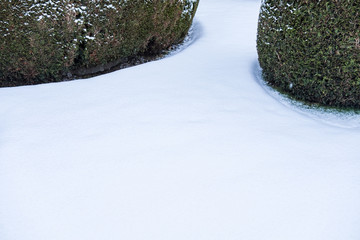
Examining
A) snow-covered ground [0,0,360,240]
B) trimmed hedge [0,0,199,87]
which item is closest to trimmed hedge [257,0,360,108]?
snow-covered ground [0,0,360,240]

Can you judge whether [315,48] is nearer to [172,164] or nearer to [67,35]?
[172,164]

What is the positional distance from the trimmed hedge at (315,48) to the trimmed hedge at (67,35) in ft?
6.91

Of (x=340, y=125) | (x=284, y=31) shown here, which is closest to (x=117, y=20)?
(x=284, y=31)

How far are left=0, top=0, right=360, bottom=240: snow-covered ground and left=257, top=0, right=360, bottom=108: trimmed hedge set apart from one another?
352 millimetres

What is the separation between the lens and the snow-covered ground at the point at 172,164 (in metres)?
2.45

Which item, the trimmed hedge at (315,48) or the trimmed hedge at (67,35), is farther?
the trimmed hedge at (67,35)

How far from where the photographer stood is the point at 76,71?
5.41 metres

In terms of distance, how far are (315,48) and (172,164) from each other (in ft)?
7.67

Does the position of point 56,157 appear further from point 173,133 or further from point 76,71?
point 76,71

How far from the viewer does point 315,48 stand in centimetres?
402

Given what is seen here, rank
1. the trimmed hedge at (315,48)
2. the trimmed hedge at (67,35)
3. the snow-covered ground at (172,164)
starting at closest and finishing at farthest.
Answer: the snow-covered ground at (172,164) < the trimmed hedge at (315,48) < the trimmed hedge at (67,35)

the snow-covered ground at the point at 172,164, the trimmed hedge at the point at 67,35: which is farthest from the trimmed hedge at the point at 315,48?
the trimmed hedge at the point at 67,35

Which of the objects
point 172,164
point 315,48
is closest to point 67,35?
point 172,164

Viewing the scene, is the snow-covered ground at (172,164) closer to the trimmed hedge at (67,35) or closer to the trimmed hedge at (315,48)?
the trimmed hedge at (315,48)
